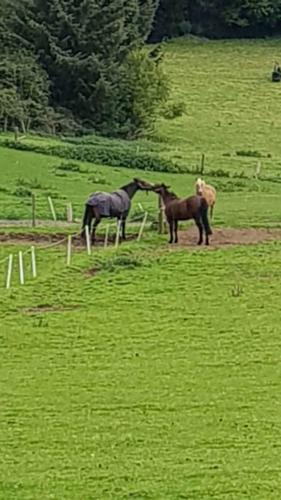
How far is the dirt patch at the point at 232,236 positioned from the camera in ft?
123

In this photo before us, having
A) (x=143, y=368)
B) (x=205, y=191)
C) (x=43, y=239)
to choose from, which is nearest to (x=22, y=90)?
(x=205, y=191)

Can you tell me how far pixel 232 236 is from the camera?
128 feet

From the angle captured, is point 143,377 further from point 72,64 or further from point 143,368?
point 72,64

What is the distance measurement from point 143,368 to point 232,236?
1728 cm

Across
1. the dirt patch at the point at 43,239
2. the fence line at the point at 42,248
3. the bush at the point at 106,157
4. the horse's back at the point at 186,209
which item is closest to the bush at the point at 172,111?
the bush at the point at 106,157

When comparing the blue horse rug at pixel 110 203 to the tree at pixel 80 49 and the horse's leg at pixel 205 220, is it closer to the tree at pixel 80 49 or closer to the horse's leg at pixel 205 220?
the horse's leg at pixel 205 220

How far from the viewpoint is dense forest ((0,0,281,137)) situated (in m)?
72.4

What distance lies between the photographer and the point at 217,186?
178 feet

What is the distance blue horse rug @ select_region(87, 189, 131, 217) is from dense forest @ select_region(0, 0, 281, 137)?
31.1 meters

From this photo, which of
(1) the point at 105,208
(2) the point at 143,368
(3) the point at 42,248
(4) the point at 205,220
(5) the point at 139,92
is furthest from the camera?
(5) the point at 139,92

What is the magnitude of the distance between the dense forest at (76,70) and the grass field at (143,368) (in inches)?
932

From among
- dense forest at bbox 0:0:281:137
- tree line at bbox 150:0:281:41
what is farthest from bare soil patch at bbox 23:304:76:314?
tree line at bbox 150:0:281:41

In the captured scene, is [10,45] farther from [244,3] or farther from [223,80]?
[244,3]

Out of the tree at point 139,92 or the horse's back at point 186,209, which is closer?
the horse's back at point 186,209
